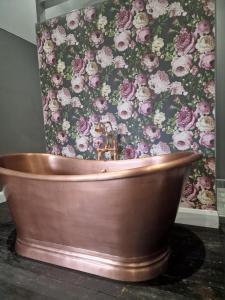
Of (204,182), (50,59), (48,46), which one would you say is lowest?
(204,182)

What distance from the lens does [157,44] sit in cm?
191

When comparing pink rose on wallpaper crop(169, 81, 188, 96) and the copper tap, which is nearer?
pink rose on wallpaper crop(169, 81, 188, 96)

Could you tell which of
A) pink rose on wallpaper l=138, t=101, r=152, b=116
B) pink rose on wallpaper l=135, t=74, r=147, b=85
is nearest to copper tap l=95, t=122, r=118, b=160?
pink rose on wallpaper l=138, t=101, r=152, b=116

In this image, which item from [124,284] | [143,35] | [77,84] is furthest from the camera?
[77,84]

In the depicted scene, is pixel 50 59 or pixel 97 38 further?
pixel 50 59

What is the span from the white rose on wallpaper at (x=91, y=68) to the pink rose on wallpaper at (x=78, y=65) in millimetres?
56

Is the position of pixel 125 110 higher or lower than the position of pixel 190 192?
higher

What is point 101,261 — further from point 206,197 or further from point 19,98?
point 19,98

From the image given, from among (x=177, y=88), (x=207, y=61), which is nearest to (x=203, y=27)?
(x=207, y=61)

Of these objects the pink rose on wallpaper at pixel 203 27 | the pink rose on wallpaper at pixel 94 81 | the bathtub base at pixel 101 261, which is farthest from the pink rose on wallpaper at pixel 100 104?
the bathtub base at pixel 101 261

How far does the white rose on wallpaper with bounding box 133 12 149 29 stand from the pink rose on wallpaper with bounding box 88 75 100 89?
1.72 feet

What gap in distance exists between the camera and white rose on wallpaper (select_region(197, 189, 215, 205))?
6.15ft

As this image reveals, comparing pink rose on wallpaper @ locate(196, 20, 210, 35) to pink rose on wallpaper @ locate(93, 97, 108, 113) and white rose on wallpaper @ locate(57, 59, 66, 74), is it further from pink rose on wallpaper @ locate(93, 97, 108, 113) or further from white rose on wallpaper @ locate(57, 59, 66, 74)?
white rose on wallpaper @ locate(57, 59, 66, 74)

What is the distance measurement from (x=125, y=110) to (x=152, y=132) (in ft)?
0.98
